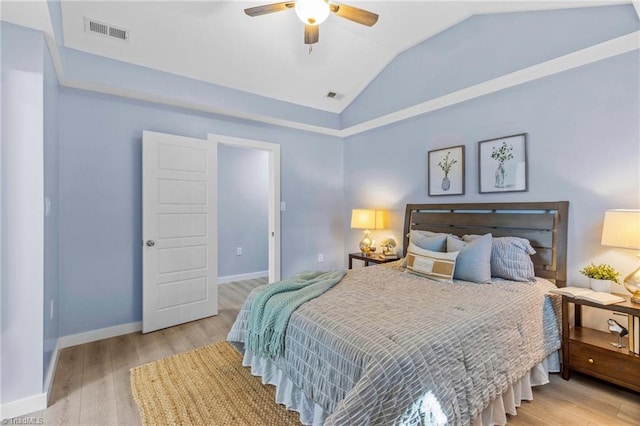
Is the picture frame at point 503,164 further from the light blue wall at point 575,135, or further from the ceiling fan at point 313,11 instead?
the ceiling fan at point 313,11

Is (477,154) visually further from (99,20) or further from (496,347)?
(99,20)

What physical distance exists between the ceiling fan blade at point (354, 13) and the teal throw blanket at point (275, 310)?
198 cm

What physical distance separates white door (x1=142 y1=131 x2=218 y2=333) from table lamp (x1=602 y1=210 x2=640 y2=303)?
11.9ft

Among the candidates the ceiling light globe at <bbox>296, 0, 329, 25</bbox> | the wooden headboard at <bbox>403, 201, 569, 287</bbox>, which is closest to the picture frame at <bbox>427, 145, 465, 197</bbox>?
the wooden headboard at <bbox>403, 201, 569, 287</bbox>

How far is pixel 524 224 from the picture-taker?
2.84 metres

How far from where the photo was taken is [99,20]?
267 cm

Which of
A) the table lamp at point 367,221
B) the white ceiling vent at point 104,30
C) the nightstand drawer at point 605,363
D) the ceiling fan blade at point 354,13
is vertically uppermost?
the white ceiling vent at point 104,30

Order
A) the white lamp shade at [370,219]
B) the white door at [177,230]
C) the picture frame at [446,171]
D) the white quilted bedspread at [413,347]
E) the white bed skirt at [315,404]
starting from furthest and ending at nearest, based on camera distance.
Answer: the white lamp shade at [370,219] → the picture frame at [446,171] → the white door at [177,230] → the white bed skirt at [315,404] → the white quilted bedspread at [413,347]

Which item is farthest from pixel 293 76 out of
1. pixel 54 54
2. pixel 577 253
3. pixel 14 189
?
pixel 577 253

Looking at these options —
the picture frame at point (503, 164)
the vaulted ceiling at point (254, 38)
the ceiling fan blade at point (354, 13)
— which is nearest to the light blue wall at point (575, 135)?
the picture frame at point (503, 164)

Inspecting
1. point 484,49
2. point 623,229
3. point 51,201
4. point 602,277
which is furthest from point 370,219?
point 51,201

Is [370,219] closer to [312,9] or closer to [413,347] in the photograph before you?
[312,9]

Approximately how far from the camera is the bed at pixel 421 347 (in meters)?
1.36

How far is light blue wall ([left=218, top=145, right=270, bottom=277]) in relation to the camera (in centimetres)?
531
